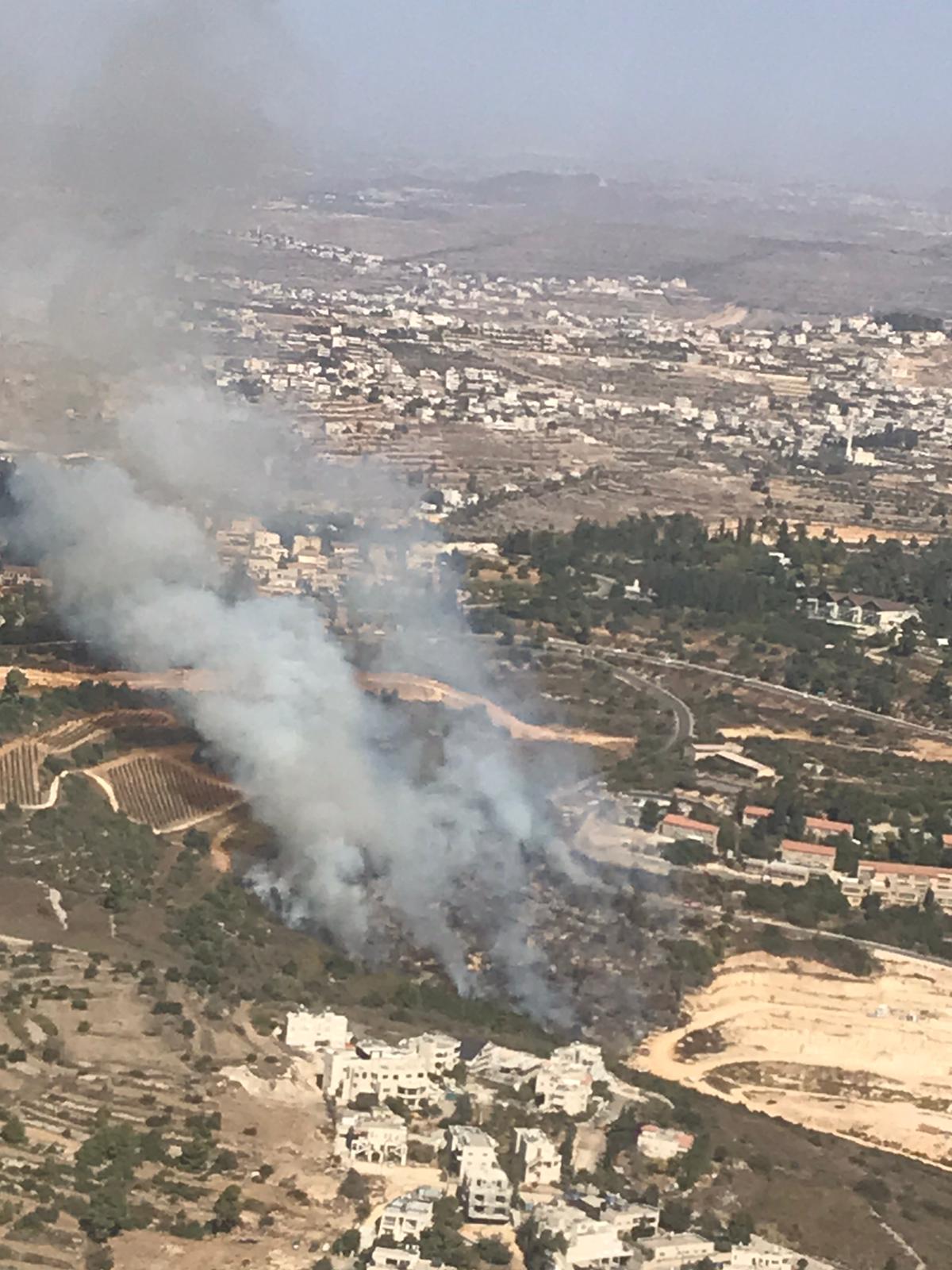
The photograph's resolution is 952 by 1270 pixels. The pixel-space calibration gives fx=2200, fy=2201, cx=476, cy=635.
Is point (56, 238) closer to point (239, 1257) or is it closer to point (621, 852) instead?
point (621, 852)

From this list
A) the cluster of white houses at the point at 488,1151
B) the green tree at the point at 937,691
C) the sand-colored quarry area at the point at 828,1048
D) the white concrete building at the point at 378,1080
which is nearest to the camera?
the cluster of white houses at the point at 488,1151

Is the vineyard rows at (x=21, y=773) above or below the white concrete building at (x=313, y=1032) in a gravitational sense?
below

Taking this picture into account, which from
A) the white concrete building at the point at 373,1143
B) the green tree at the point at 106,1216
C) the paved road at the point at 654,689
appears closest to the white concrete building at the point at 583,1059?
the white concrete building at the point at 373,1143

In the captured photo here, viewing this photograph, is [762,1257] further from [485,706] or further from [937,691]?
[937,691]

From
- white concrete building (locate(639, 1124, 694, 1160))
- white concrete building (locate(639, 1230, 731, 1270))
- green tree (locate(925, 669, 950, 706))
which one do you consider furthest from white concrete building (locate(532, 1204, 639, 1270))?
green tree (locate(925, 669, 950, 706))

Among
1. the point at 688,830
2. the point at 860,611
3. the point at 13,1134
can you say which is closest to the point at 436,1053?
the point at 13,1134

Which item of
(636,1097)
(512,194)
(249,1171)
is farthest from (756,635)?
(512,194)

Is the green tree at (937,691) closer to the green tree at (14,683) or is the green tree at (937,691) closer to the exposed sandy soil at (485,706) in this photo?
the exposed sandy soil at (485,706)
